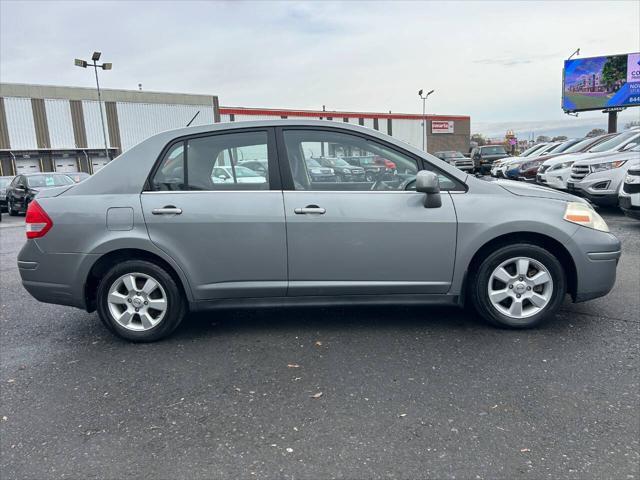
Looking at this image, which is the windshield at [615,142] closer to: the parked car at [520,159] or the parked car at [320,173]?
the parked car at [520,159]

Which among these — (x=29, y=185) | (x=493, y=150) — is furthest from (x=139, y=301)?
(x=493, y=150)

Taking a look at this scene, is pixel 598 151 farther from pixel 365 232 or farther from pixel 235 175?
pixel 235 175

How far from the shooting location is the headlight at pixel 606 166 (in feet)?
33.2

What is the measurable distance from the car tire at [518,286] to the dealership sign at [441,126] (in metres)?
60.3

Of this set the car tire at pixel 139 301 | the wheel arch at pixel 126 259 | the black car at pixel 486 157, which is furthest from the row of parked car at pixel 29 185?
the black car at pixel 486 157

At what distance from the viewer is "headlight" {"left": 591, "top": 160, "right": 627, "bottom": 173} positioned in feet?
33.2

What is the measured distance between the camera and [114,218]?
A: 13.0 feet

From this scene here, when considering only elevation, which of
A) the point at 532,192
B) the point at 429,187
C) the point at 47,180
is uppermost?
the point at 47,180

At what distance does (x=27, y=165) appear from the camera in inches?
1566

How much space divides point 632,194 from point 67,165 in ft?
139

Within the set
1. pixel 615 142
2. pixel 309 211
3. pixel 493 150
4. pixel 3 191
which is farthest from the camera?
pixel 493 150

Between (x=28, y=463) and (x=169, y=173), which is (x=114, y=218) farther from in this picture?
(x=28, y=463)

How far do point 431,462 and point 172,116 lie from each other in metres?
46.5

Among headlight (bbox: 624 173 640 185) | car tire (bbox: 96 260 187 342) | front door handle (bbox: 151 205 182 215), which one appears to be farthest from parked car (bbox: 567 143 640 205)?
car tire (bbox: 96 260 187 342)
